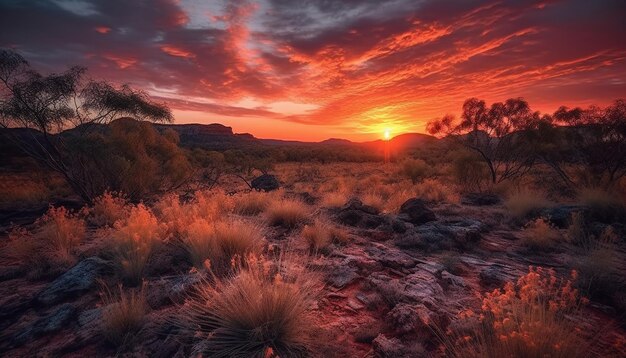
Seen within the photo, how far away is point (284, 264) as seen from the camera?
440 cm

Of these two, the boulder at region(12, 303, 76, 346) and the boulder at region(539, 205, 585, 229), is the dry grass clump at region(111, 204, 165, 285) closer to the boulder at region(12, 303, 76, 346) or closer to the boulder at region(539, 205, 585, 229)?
the boulder at region(12, 303, 76, 346)

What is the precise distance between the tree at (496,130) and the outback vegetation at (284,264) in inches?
71.2

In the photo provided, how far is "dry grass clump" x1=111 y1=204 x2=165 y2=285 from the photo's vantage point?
4902 millimetres

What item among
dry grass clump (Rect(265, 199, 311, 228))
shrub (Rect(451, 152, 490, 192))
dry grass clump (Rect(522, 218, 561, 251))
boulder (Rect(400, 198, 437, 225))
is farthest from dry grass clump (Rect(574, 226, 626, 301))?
shrub (Rect(451, 152, 490, 192))

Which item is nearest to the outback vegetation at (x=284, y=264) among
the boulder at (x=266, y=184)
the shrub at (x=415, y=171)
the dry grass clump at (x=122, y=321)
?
the dry grass clump at (x=122, y=321)

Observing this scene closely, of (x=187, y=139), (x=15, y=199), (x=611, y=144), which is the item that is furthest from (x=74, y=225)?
(x=187, y=139)

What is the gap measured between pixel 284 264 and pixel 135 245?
3027mm

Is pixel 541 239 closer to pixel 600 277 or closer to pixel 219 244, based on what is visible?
pixel 600 277

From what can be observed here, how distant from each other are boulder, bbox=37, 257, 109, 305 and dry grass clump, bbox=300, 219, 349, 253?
387 centimetres

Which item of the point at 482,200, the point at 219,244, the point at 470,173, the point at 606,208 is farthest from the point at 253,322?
the point at 470,173

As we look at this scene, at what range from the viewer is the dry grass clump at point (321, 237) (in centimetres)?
634

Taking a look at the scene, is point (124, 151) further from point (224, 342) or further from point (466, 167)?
point (466, 167)

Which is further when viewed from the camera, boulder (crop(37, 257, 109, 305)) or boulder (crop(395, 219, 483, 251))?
boulder (crop(395, 219, 483, 251))

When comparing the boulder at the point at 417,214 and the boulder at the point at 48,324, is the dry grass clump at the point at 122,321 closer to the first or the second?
the boulder at the point at 48,324
